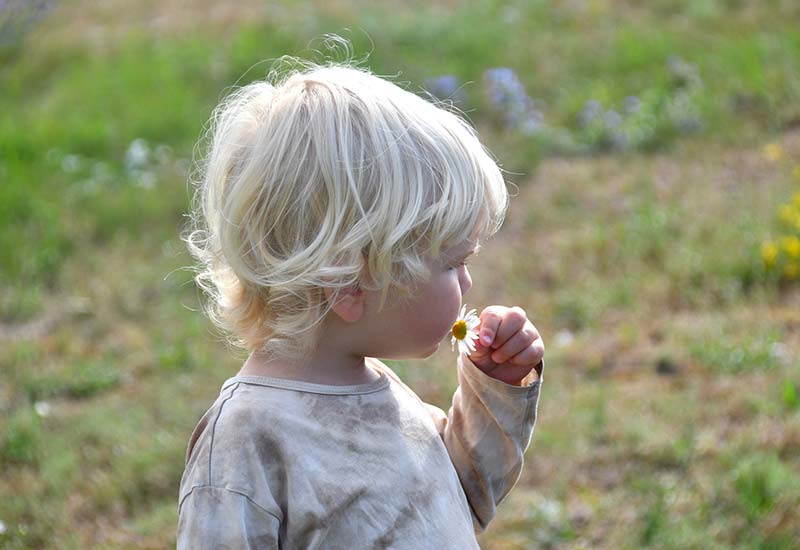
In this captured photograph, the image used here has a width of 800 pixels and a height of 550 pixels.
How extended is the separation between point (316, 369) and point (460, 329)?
26 centimetres

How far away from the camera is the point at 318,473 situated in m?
1.75

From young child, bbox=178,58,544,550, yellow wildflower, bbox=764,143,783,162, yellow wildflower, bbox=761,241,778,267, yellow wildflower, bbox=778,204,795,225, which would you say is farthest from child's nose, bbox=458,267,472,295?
yellow wildflower, bbox=764,143,783,162

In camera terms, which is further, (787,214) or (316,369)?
(787,214)

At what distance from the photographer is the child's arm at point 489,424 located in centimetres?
204

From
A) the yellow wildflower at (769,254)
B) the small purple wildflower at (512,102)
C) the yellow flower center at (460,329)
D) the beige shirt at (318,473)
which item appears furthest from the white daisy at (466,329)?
the small purple wildflower at (512,102)

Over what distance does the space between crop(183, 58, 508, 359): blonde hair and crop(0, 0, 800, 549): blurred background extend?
0.45m

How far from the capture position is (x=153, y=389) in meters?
4.20

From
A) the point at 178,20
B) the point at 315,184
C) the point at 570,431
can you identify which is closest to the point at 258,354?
the point at 315,184

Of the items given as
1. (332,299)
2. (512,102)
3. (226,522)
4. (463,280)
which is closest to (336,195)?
(332,299)

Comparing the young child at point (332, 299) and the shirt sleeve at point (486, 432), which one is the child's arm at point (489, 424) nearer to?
the shirt sleeve at point (486, 432)

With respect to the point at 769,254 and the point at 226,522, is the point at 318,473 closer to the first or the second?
the point at 226,522

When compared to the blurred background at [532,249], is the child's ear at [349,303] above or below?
above

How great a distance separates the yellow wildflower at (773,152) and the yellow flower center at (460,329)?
407 cm

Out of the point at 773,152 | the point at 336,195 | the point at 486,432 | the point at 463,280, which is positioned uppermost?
the point at 336,195
